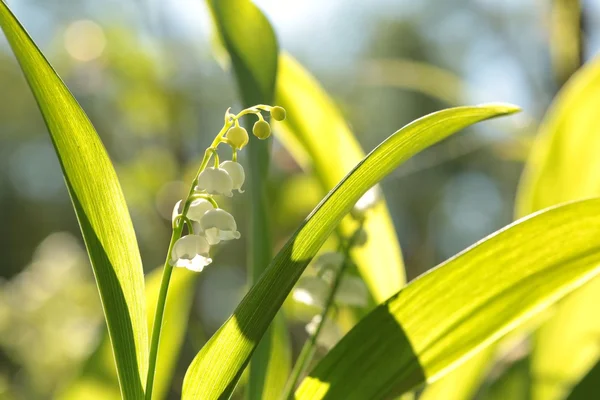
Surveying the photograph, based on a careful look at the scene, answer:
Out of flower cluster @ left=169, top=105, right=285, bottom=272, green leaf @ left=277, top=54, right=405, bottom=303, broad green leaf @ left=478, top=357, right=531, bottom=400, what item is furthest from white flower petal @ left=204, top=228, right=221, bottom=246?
broad green leaf @ left=478, top=357, right=531, bottom=400

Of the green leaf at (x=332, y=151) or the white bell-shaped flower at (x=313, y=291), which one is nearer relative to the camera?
the white bell-shaped flower at (x=313, y=291)

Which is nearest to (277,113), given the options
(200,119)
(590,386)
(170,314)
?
(590,386)

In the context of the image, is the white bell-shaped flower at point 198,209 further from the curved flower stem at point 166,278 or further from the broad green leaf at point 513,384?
the broad green leaf at point 513,384

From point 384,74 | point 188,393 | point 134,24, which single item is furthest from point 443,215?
point 188,393

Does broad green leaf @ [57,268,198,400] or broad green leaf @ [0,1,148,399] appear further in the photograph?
broad green leaf @ [57,268,198,400]

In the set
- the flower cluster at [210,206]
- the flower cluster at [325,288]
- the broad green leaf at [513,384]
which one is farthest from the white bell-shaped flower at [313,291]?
the broad green leaf at [513,384]

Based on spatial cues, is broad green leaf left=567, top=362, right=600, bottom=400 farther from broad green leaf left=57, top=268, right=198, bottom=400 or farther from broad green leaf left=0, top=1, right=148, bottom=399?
broad green leaf left=57, top=268, right=198, bottom=400
